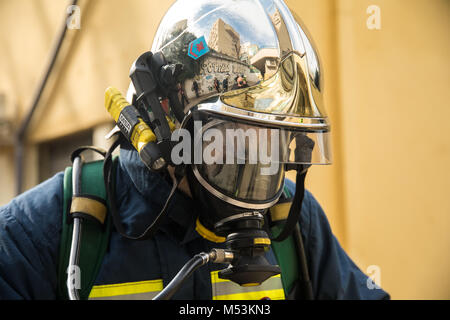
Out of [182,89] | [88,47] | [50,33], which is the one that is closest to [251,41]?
[182,89]

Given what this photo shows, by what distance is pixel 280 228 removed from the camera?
2008mm

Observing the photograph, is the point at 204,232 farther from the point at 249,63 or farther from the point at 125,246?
the point at 249,63

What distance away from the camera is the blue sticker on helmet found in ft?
5.69

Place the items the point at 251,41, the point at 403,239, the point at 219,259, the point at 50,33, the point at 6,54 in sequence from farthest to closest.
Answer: the point at 6,54
the point at 50,33
the point at 403,239
the point at 251,41
the point at 219,259

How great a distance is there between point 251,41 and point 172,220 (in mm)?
608

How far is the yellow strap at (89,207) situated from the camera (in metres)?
1.67

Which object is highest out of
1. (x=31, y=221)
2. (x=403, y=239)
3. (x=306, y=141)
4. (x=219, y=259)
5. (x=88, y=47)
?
(x=88, y=47)

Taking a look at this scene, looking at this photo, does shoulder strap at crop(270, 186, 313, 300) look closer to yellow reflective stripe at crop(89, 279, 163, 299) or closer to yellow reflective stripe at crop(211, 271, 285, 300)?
yellow reflective stripe at crop(211, 271, 285, 300)

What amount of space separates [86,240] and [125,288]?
18 cm

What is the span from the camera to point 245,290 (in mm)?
1853

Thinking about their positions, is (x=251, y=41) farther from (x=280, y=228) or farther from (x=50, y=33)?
(x=50, y=33)

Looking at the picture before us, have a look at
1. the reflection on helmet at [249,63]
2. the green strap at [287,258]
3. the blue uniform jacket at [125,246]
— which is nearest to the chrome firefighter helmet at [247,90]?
the reflection on helmet at [249,63]

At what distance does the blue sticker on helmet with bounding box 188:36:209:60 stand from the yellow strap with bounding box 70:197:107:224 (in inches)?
21.1

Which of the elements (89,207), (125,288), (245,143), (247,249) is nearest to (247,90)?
(245,143)
